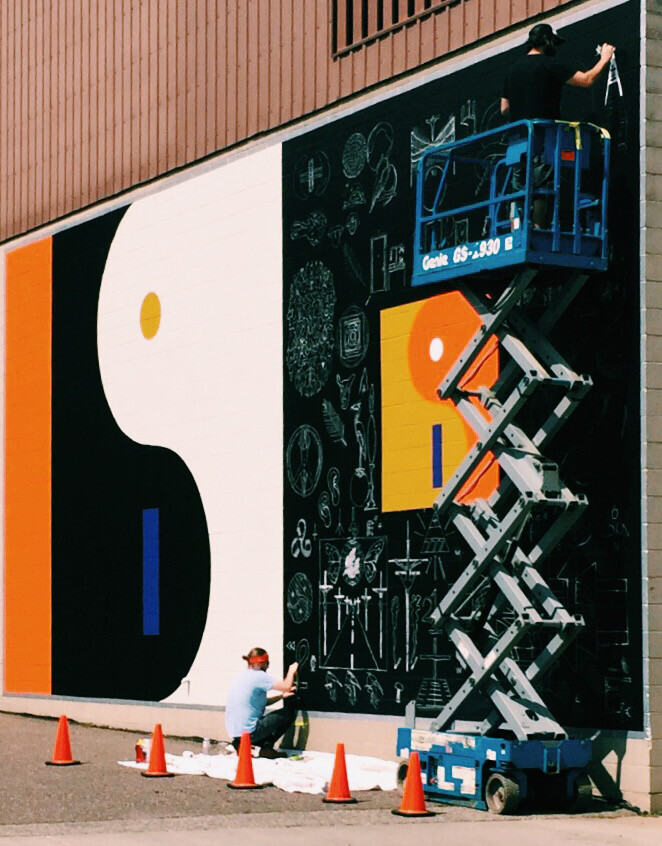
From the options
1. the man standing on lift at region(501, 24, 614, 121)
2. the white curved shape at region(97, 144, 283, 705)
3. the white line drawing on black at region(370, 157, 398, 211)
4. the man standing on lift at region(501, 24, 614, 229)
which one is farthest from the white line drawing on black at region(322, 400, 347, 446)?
the man standing on lift at region(501, 24, 614, 121)

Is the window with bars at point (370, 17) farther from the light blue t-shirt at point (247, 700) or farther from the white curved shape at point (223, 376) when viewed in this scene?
the light blue t-shirt at point (247, 700)

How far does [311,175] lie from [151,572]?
620 centimetres

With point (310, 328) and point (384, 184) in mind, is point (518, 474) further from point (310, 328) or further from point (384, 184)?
point (310, 328)

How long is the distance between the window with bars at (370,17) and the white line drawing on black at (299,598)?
6.55 meters

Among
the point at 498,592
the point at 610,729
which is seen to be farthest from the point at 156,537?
the point at 610,729

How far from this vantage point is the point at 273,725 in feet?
64.5

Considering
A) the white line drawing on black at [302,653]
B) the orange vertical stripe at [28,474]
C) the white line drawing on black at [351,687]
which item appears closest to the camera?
the white line drawing on black at [351,687]

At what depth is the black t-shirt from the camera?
1579 cm

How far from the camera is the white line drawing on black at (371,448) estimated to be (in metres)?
19.6

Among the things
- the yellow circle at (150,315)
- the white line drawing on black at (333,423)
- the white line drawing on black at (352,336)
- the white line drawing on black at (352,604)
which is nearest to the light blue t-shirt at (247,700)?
the white line drawing on black at (352,604)

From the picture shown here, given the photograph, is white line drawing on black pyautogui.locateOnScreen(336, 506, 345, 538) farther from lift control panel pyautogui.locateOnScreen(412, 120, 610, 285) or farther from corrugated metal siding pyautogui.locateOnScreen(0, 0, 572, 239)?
corrugated metal siding pyautogui.locateOnScreen(0, 0, 572, 239)

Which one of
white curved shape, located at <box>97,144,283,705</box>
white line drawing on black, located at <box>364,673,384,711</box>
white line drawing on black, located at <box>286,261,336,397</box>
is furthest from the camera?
white curved shape, located at <box>97,144,283,705</box>

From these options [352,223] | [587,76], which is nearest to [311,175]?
[352,223]

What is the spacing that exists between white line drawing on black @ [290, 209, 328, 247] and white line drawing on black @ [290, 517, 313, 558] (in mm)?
3503
